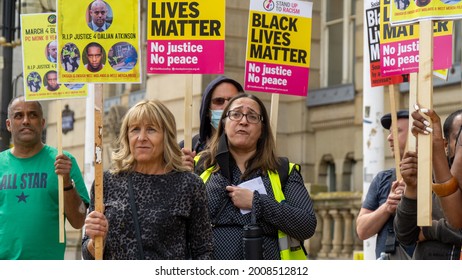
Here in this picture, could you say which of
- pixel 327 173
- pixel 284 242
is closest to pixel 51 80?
pixel 284 242

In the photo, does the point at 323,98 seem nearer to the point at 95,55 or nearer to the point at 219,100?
the point at 219,100

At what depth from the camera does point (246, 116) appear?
6695 mm

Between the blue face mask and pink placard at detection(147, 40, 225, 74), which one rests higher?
pink placard at detection(147, 40, 225, 74)

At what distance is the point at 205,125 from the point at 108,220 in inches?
77.9

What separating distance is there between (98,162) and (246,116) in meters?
1.00

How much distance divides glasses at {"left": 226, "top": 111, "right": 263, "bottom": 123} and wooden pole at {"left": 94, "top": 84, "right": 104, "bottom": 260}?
2.49ft

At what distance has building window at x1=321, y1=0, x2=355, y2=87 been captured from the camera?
1697cm

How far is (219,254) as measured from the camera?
6.44 m

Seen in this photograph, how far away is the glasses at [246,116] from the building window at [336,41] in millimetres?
10330

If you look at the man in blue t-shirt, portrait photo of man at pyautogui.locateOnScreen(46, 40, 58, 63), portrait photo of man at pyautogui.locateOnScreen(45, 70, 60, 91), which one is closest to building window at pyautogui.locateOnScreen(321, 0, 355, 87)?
portrait photo of man at pyautogui.locateOnScreen(46, 40, 58, 63)

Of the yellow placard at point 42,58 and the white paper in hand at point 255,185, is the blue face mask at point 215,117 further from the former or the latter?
the yellow placard at point 42,58

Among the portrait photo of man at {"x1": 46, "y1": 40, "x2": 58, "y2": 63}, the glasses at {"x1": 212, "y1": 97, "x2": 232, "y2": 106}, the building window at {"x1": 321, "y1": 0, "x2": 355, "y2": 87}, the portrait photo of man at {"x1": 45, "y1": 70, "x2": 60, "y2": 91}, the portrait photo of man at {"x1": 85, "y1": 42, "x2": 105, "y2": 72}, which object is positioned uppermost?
the building window at {"x1": 321, "y1": 0, "x2": 355, "y2": 87}

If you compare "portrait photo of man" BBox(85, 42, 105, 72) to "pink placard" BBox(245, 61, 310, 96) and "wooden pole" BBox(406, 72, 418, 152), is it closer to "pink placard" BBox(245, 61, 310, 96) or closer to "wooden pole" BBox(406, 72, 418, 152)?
"wooden pole" BBox(406, 72, 418, 152)

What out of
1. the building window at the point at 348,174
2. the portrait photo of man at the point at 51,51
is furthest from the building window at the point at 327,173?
the portrait photo of man at the point at 51,51
